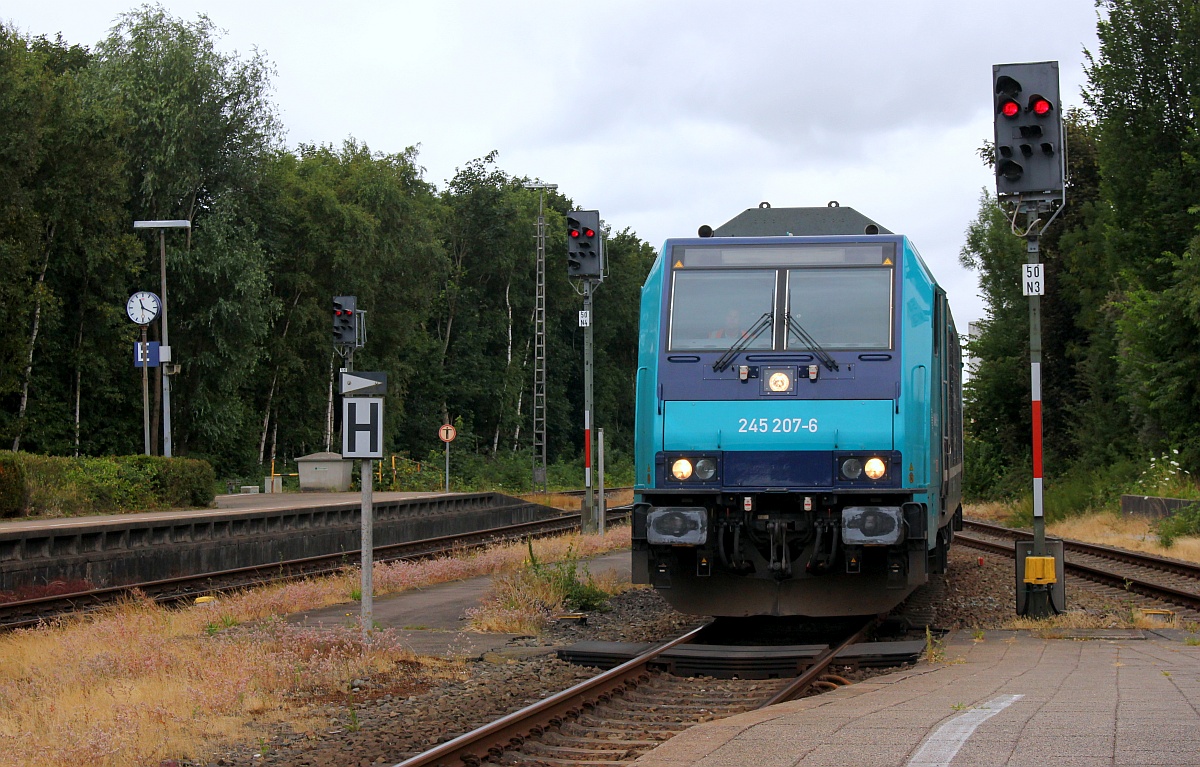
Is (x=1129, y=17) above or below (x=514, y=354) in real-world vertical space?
above

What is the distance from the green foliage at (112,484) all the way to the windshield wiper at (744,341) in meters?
21.1

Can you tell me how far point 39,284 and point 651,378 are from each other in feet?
106

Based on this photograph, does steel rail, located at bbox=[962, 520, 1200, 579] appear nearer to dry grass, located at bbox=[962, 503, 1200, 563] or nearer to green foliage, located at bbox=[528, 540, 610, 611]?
dry grass, located at bbox=[962, 503, 1200, 563]

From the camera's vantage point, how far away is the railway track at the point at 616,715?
7348 mm

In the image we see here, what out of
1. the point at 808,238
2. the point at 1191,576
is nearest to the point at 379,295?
the point at 1191,576

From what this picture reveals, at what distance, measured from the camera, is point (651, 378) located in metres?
11.6

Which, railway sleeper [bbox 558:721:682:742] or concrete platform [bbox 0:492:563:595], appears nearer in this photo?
railway sleeper [bbox 558:721:682:742]

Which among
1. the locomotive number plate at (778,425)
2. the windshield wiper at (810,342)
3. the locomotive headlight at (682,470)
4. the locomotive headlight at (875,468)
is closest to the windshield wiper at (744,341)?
the windshield wiper at (810,342)

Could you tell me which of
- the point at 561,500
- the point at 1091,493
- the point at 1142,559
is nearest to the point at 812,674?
the point at 1142,559

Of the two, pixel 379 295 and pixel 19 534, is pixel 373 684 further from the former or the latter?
pixel 379 295

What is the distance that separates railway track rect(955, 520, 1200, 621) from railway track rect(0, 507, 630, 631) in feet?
28.1

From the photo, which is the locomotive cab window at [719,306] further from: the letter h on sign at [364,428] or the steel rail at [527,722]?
the steel rail at [527,722]

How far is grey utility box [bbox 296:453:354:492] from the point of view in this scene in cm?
4356

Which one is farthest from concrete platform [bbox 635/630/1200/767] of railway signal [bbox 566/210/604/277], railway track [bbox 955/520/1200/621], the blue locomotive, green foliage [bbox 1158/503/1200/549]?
green foliage [bbox 1158/503/1200/549]
